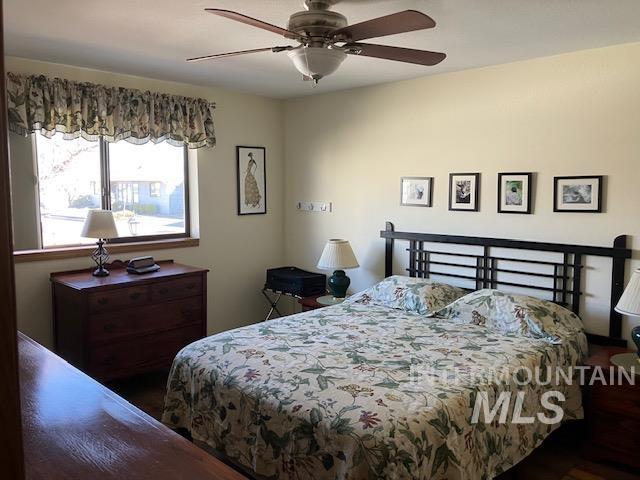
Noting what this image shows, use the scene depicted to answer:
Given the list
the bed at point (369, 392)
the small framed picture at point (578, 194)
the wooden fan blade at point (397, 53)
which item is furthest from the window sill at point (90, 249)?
the small framed picture at point (578, 194)

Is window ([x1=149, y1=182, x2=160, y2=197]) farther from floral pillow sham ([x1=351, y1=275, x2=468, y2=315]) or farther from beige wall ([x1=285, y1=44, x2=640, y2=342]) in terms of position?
floral pillow sham ([x1=351, y1=275, x2=468, y2=315])

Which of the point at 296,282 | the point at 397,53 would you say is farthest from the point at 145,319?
the point at 397,53

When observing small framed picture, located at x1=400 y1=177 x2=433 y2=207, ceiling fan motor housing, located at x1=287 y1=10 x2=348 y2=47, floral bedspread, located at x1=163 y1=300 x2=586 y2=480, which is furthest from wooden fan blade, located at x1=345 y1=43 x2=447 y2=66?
small framed picture, located at x1=400 y1=177 x2=433 y2=207

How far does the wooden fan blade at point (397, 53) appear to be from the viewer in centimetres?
225

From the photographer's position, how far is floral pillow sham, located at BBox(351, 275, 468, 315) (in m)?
3.61

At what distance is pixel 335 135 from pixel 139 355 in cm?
252

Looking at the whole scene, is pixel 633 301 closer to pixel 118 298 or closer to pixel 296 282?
pixel 296 282

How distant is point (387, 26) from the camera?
78.4 inches

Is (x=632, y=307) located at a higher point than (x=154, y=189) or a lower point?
lower

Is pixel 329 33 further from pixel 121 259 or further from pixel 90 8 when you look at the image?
pixel 121 259

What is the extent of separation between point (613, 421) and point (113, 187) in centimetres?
379

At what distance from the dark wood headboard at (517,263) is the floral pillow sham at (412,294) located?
0.22 metres

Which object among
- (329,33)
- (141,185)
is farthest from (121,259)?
(329,33)

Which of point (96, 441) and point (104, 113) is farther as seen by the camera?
point (104, 113)
